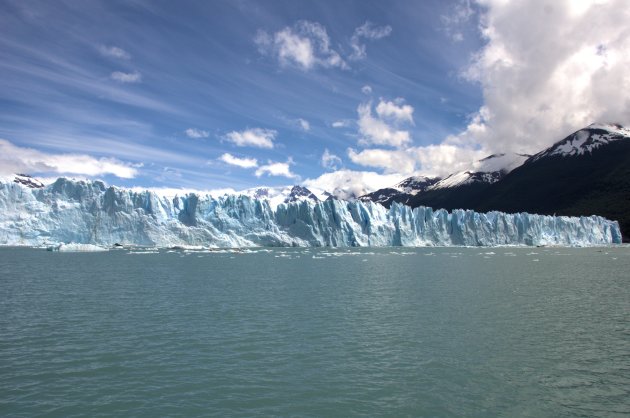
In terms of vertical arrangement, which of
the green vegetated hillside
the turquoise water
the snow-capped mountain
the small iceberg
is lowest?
the turquoise water

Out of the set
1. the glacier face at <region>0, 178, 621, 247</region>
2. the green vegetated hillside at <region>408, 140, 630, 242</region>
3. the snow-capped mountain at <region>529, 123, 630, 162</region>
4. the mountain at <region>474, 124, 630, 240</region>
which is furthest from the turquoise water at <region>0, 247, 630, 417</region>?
the snow-capped mountain at <region>529, 123, 630, 162</region>

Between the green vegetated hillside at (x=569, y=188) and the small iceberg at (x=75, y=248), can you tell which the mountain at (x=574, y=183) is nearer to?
the green vegetated hillside at (x=569, y=188)

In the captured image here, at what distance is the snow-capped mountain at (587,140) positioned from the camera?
174 m

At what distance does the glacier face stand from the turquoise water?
136ft

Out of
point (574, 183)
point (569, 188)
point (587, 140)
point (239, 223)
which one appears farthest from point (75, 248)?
point (587, 140)

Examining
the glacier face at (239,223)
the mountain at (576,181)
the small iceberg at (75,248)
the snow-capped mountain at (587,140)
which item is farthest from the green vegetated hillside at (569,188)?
the small iceberg at (75,248)

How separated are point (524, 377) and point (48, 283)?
2525 cm

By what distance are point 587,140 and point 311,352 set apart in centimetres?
20665

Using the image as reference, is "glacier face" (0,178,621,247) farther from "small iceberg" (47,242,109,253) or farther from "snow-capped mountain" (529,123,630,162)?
"snow-capped mountain" (529,123,630,162)

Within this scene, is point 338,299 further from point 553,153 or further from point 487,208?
point 553,153

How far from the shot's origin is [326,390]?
32.0 feet

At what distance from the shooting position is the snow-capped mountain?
174075 millimetres

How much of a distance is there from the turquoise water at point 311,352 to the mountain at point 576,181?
367ft

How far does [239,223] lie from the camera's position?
71125 millimetres
